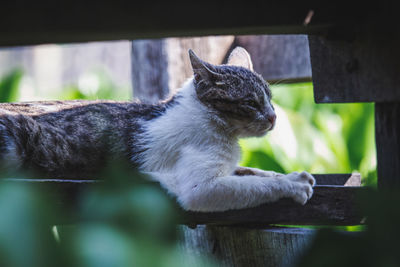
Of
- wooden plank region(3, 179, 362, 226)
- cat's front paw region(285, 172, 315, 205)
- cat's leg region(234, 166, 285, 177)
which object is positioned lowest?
wooden plank region(3, 179, 362, 226)

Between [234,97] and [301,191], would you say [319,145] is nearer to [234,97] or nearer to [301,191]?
[234,97]

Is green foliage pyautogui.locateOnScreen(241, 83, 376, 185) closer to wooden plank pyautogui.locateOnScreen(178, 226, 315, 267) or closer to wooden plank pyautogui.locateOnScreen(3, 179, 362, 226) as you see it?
wooden plank pyautogui.locateOnScreen(178, 226, 315, 267)

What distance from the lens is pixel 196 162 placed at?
8.83 ft

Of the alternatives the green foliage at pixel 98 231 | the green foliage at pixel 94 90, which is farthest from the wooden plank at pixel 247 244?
the green foliage at pixel 94 90

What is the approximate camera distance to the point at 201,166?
2.67 meters

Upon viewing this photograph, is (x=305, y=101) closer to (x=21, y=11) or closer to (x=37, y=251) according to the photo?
(x=21, y=11)

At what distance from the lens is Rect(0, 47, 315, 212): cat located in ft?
8.29

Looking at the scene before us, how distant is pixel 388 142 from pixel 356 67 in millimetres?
369

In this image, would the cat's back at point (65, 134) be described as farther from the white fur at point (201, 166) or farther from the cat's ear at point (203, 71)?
the cat's ear at point (203, 71)

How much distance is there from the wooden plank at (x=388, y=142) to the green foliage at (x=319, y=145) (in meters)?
2.37

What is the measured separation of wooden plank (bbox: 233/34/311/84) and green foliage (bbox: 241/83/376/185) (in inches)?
29.0

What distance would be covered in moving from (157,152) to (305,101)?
4994 mm

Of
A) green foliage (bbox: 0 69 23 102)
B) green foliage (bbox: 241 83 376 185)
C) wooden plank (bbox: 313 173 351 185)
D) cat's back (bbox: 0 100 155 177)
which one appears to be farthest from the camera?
green foliage (bbox: 0 69 23 102)

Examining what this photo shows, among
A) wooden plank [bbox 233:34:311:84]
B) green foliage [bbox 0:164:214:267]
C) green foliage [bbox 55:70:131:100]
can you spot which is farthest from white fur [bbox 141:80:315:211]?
green foliage [bbox 55:70:131:100]
